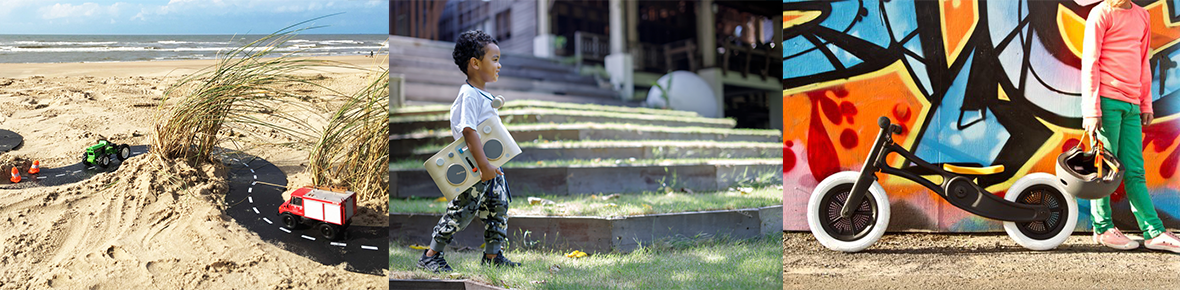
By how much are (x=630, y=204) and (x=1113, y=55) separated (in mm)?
2487

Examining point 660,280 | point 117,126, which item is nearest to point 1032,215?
point 660,280

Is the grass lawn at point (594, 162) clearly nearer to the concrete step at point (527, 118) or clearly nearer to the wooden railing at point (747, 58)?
the concrete step at point (527, 118)

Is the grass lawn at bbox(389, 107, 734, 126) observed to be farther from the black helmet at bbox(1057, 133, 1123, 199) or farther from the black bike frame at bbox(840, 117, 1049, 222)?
the black helmet at bbox(1057, 133, 1123, 199)

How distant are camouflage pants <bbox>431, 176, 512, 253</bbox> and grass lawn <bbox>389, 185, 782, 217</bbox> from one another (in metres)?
0.76

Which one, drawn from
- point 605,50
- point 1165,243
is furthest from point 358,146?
point 605,50

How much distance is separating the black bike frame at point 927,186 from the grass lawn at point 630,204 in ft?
3.44

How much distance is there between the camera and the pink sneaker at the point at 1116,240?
3.17m

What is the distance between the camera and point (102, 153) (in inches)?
118

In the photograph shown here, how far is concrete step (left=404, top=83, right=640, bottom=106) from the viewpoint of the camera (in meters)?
7.73

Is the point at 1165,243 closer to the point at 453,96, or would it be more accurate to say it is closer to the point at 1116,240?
the point at 1116,240

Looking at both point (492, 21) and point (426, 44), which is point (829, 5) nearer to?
point (426, 44)

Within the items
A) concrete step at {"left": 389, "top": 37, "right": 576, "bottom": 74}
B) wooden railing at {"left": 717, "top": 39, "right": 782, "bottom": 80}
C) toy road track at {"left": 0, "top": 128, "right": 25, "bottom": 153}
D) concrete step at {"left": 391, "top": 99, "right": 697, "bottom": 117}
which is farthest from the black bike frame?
wooden railing at {"left": 717, "top": 39, "right": 782, "bottom": 80}

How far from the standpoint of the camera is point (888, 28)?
3182 millimetres

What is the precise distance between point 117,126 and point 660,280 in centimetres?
248
